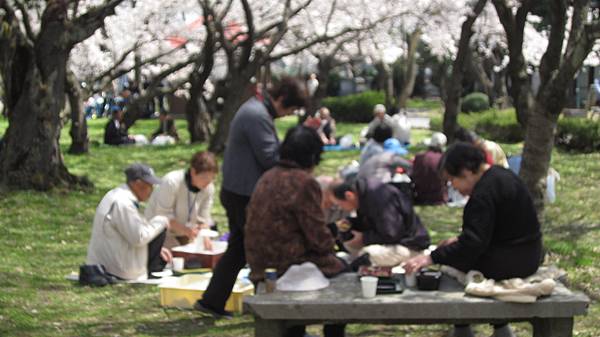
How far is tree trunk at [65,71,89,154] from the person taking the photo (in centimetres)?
1816

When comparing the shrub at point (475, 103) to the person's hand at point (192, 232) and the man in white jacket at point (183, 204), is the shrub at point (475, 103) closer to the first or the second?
the man in white jacket at point (183, 204)

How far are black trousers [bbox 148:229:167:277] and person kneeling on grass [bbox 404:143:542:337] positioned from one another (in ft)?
9.76

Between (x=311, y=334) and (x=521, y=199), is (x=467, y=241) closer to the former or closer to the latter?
(x=521, y=199)

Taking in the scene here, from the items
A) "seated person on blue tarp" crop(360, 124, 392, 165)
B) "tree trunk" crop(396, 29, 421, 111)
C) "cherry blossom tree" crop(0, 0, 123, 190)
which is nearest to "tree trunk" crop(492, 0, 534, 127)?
"seated person on blue tarp" crop(360, 124, 392, 165)

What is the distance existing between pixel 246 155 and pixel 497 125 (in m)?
14.9

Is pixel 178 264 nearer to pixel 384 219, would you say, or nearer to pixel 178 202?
pixel 178 202

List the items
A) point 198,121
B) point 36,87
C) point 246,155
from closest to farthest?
point 246,155 < point 36,87 < point 198,121

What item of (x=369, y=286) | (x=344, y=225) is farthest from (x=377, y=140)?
(x=369, y=286)

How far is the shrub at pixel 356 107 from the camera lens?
29938 mm

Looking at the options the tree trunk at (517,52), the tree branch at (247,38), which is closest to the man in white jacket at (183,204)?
the tree trunk at (517,52)

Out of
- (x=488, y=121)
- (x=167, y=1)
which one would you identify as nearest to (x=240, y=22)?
(x=167, y=1)

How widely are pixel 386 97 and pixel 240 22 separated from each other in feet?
23.0

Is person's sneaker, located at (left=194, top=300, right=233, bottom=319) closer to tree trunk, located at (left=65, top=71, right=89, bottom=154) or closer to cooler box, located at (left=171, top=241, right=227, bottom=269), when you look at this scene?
cooler box, located at (left=171, top=241, right=227, bottom=269)

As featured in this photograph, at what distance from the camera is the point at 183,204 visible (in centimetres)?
826
